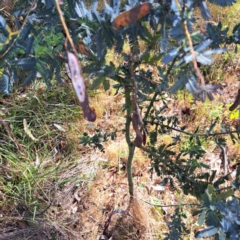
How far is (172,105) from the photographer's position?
2031mm

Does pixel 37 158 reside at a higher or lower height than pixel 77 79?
lower

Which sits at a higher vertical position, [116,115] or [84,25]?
[84,25]

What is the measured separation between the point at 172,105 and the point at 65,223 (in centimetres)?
93

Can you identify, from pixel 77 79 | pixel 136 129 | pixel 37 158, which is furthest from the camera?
pixel 37 158

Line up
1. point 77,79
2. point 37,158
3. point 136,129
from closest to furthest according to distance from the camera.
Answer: point 77,79 → point 136,129 → point 37,158

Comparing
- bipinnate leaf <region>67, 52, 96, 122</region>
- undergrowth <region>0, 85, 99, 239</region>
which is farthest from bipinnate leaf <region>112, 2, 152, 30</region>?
undergrowth <region>0, 85, 99, 239</region>

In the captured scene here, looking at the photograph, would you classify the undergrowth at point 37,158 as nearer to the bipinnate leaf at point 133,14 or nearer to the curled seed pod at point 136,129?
the curled seed pod at point 136,129

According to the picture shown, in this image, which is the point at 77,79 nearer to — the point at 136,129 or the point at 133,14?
the point at 133,14

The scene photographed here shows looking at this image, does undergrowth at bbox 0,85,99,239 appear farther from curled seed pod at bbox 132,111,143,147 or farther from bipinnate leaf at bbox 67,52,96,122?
bipinnate leaf at bbox 67,52,96,122

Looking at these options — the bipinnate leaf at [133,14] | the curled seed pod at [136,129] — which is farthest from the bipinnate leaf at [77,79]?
the curled seed pod at [136,129]

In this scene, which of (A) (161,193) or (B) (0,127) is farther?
(B) (0,127)

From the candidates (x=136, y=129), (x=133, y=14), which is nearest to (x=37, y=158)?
(x=136, y=129)

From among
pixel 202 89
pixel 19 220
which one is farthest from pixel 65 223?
pixel 202 89

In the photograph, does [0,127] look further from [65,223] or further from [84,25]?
[84,25]
